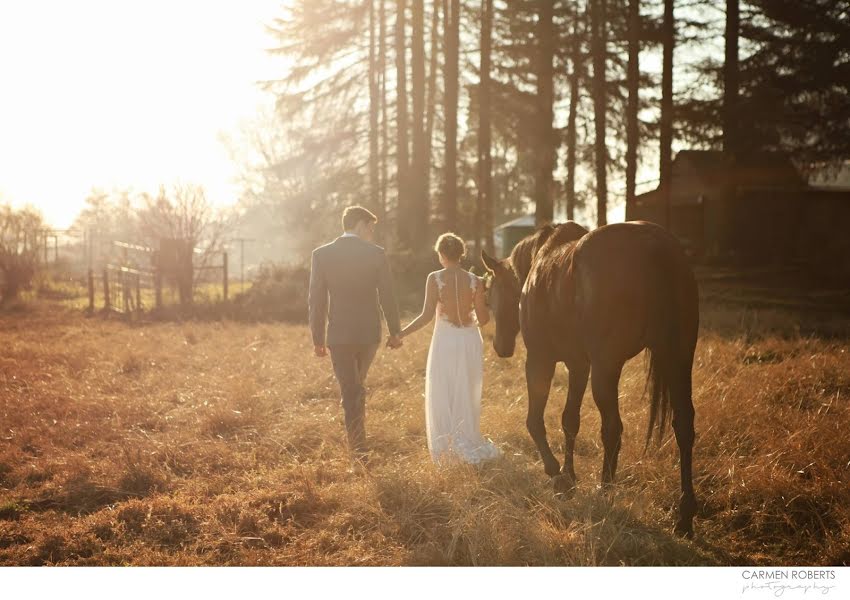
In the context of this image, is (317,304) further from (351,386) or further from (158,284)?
(158,284)

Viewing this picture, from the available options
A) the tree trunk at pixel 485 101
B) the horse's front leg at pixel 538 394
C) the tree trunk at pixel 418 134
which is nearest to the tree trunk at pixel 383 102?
the tree trunk at pixel 418 134

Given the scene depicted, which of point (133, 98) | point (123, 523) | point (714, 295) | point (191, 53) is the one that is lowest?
point (123, 523)

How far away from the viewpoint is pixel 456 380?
551 cm

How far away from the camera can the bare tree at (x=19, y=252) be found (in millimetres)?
15688

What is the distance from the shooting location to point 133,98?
22.3ft

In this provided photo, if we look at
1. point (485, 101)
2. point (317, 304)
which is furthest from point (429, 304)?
point (485, 101)

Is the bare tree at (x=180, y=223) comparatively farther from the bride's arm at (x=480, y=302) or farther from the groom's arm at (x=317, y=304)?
the bride's arm at (x=480, y=302)

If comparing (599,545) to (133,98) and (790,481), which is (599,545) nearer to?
(790,481)

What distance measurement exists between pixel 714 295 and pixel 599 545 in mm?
11460

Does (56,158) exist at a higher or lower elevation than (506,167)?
lower

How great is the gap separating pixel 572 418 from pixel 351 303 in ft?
6.05

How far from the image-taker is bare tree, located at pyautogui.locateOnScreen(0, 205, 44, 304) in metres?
15.7

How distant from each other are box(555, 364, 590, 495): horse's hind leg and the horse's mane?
0.85m

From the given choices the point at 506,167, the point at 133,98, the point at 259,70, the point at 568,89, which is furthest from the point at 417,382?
the point at 506,167
